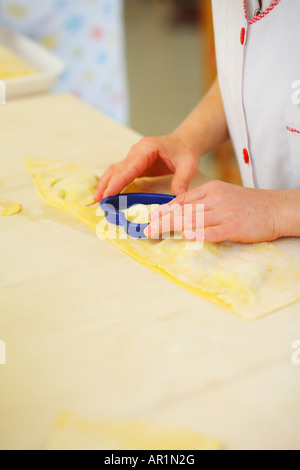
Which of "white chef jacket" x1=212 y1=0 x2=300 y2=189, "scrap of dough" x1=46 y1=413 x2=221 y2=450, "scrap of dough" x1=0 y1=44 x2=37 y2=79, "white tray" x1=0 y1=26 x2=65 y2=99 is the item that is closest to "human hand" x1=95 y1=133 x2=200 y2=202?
"white chef jacket" x1=212 y1=0 x2=300 y2=189

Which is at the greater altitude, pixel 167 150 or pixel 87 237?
pixel 167 150

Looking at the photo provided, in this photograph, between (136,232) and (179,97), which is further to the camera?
(179,97)

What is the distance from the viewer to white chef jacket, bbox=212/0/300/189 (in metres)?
0.90

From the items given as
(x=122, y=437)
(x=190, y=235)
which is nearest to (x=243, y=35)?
(x=190, y=235)

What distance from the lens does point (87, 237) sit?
0.86m

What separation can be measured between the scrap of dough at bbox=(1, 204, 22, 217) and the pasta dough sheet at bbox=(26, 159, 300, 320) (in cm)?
8

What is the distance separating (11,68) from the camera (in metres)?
1.62

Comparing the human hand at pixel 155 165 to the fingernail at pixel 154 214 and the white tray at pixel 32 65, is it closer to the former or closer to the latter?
the fingernail at pixel 154 214

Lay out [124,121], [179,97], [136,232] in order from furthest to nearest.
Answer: [179,97] < [124,121] < [136,232]

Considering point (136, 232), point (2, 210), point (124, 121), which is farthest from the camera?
point (124, 121)
